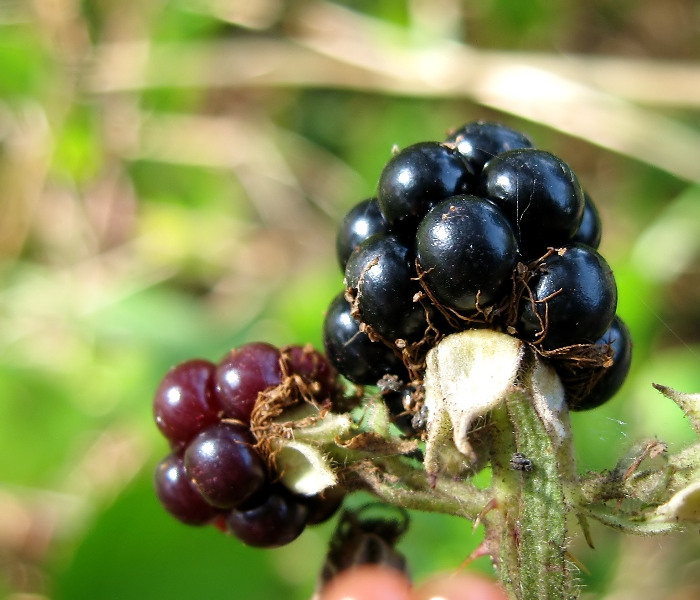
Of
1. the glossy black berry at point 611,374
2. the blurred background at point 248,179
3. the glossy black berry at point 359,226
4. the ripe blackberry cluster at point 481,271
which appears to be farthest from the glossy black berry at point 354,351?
the blurred background at point 248,179

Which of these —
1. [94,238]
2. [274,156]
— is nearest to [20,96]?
[94,238]

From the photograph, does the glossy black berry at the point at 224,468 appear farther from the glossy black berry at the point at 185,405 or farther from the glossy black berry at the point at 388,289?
the glossy black berry at the point at 388,289

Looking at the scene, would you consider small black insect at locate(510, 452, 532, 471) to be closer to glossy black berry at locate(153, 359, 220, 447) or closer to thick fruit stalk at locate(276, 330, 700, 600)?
thick fruit stalk at locate(276, 330, 700, 600)

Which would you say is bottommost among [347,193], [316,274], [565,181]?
[316,274]

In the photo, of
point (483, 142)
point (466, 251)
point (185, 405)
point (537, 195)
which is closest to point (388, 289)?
point (466, 251)

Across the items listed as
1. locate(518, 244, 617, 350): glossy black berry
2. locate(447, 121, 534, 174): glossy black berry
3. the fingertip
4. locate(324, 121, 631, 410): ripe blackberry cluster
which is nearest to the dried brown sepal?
locate(324, 121, 631, 410): ripe blackberry cluster

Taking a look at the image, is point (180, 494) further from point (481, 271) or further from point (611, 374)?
point (611, 374)

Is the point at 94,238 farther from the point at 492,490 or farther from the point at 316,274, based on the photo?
the point at 492,490
